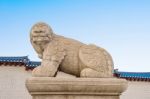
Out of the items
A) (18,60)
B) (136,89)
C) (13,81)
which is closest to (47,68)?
(18,60)

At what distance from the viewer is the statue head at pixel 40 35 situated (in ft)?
15.8

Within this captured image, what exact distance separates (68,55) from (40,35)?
50 centimetres

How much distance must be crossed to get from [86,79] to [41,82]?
600mm

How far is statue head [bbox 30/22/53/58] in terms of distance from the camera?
480cm

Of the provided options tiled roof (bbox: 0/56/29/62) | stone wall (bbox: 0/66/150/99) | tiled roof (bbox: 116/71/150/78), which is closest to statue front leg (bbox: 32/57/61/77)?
tiled roof (bbox: 0/56/29/62)

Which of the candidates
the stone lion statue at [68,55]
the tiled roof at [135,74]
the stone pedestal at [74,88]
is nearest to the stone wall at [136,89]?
the tiled roof at [135,74]

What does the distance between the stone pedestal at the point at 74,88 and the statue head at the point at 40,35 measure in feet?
2.17

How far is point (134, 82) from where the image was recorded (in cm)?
1562

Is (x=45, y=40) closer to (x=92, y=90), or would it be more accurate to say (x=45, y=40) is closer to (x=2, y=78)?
(x=92, y=90)

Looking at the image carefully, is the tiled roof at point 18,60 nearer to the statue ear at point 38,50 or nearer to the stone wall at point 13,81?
the stone wall at point 13,81

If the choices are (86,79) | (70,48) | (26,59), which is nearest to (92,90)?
(86,79)

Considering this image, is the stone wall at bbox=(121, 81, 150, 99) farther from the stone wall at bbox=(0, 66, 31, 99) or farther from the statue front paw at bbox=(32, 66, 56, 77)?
the statue front paw at bbox=(32, 66, 56, 77)

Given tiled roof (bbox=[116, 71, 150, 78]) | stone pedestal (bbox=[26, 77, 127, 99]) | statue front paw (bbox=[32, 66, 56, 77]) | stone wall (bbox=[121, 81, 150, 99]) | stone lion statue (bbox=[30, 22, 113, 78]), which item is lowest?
stone wall (bbox=[121, 81, 150, 99])

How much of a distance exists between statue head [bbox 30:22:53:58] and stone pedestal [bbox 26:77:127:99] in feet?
2.17
